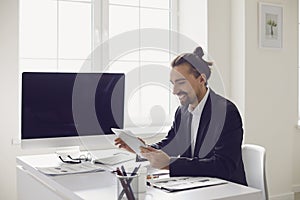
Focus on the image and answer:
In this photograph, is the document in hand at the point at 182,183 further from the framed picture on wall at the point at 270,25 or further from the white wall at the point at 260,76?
the framed picture on wall at the point at 270,25

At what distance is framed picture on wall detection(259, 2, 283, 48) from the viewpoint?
400cm

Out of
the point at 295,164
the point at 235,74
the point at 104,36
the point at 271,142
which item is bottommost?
the point at 295,164

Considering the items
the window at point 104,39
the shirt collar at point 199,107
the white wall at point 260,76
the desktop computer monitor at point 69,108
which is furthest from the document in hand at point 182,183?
the white wall at point 260,76

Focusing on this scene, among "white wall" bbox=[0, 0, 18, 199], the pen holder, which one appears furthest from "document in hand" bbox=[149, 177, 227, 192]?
"white wall" bbox=[0, 0, 18, 199]

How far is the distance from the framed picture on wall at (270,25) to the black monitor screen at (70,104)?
2.11m

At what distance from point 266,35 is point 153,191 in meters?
2.86

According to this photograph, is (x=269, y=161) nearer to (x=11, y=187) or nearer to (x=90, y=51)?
(x=90, y=51)

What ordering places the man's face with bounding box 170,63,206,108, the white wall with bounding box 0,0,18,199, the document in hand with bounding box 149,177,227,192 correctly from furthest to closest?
1. the white wall with bounding box 0,0,18,199
2. the man's face with bounding box 170,63,206,108
3. the document in hand with bounding box 149,177,227,192

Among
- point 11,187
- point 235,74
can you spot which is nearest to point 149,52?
point 235,74

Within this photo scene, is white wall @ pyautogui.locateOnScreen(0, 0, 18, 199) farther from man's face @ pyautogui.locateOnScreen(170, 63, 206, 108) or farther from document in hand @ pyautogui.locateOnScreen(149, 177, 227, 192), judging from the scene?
document in hand @ pyautogui.locateOnScreen(149, 177, 227, 192)

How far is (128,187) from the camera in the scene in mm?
1463

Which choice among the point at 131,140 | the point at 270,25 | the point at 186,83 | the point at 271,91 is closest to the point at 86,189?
the point at 131,140

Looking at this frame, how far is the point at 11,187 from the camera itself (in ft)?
10.5

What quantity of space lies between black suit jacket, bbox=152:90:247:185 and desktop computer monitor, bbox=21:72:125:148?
0.45 m
